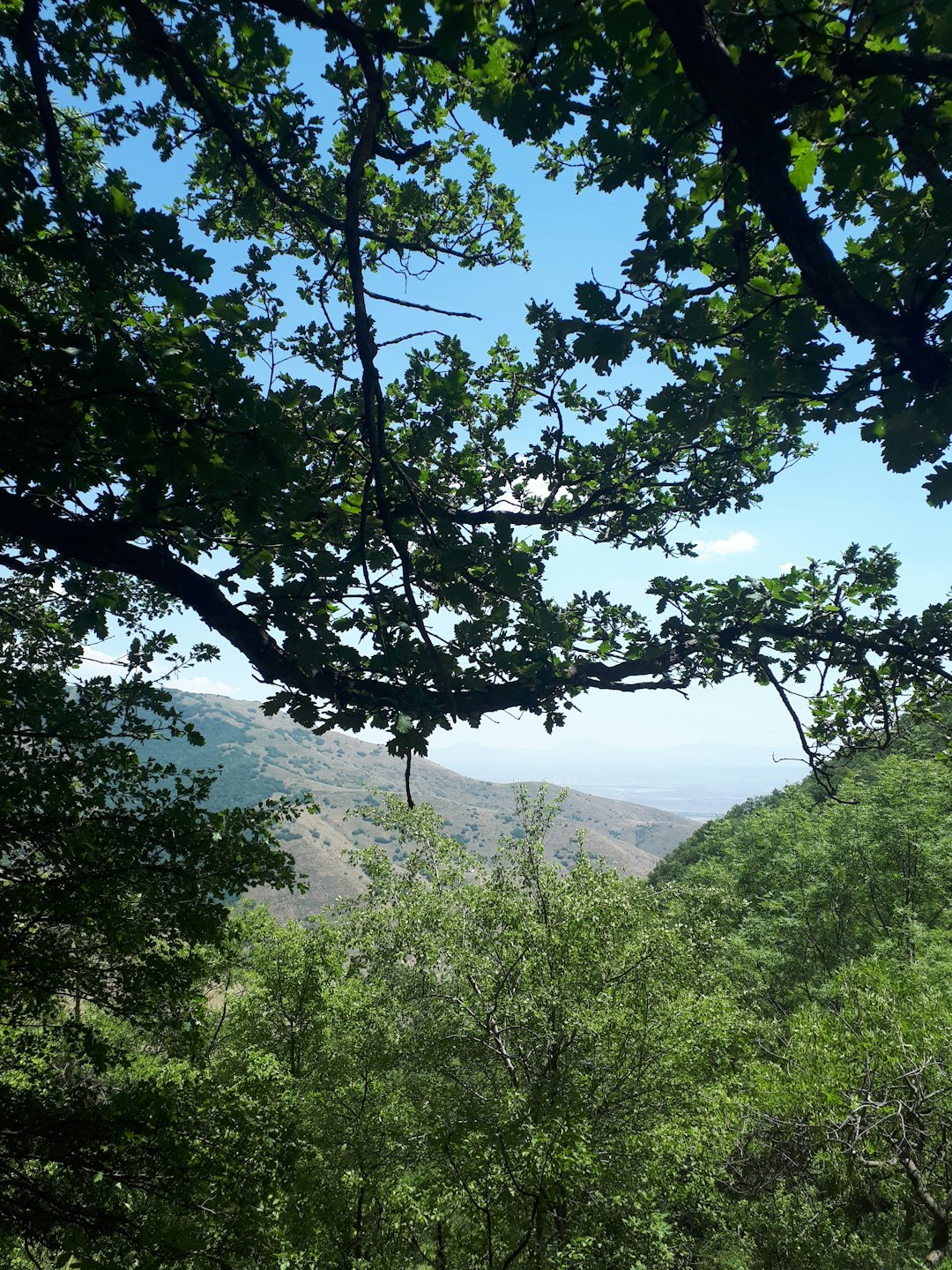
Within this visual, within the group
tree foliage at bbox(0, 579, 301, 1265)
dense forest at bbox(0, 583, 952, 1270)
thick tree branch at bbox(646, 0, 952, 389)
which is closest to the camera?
thick tree branch at bbox(646, 0, 952, 389)

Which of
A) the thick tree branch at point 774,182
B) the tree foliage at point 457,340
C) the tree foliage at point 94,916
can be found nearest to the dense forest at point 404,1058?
the tree foliage at point 94,916

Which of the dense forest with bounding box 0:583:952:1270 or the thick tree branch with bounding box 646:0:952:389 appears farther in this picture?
the dense forest with bounding box 0:583:952:1270

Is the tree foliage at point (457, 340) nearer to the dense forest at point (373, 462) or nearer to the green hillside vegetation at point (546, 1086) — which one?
the dense forest at point (373, 462)

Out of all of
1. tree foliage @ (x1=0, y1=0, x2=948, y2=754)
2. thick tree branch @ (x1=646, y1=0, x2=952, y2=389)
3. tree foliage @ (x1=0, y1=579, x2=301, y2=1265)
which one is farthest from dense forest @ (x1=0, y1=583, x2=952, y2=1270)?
thick tree branch @ (x1=646, y1=0, x2=952, y2=389)

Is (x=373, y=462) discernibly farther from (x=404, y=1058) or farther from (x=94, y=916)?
(x=404, y=1058)

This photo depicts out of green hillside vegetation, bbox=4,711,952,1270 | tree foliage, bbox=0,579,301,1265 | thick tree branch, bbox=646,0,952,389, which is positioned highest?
thick tree branch, bbox=646,0,952,389

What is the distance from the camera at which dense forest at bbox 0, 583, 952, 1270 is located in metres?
4.84

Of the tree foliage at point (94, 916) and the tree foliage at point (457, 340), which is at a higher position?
the tree foliage at point (457, 340)

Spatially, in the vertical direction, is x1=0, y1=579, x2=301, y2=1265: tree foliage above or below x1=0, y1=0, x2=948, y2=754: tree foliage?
below

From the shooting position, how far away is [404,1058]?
1511 cm

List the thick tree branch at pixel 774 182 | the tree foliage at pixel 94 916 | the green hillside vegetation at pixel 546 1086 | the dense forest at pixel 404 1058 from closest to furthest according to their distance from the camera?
the thick tree branch at pixel 774 182
the tree foliage at pixel 94 916
the dense forest at pixel 404 1058
the green hillside vegetation at pixel 546 1086

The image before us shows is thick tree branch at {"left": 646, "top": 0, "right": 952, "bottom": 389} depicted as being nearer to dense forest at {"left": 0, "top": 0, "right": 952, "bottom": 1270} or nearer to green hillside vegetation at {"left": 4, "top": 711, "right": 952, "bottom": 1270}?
dense forest at {"left": 0, "top": 0, "right": 952, "bottom": 1270}

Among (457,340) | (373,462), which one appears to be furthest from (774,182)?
(457,340)

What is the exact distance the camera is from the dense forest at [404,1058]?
4840 mm
